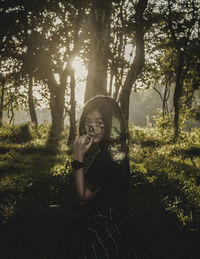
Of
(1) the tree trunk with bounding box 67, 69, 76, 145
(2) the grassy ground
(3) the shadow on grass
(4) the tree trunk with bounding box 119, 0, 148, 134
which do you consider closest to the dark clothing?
(2) the grassy ground

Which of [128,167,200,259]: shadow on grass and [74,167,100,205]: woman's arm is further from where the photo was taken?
[128,167,200,259]: shadow on grass

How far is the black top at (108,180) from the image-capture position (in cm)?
174

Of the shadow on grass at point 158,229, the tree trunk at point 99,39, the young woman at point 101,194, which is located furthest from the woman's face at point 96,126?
the tree trunk at point 99,39

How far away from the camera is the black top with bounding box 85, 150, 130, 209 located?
174 cm

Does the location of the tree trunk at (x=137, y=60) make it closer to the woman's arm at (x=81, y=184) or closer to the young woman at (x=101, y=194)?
the young woman at (x=101, y=194)

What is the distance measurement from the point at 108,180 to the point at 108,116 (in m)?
0.67

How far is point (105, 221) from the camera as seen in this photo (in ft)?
5.80

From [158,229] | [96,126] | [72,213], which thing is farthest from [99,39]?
[158,229]

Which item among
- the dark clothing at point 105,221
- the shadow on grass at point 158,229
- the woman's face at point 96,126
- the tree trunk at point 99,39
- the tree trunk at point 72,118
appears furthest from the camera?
the tree trunk at point 72,118

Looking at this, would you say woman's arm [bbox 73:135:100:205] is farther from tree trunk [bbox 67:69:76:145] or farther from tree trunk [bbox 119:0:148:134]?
tree trunk [bbox 67:69:76:145]

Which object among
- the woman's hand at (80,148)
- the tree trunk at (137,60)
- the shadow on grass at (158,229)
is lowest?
the shadow on grass at (158,229)

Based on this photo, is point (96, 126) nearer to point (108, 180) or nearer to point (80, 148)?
point (80, 148)

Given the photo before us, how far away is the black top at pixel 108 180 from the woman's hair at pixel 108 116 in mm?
271

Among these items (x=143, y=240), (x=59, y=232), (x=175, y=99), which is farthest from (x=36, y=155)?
(x=175, y=99)
